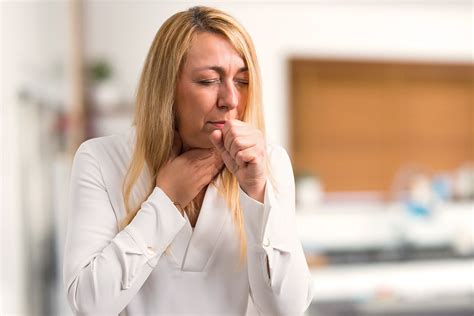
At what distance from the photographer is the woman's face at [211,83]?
1.79 ft

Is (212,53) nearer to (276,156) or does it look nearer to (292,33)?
(276,156)

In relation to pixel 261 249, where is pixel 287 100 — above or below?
above

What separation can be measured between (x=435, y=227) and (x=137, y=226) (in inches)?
121

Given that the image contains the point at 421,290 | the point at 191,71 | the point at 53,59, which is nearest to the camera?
the point at 191,71

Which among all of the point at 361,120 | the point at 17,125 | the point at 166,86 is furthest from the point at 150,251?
the point at 361,120

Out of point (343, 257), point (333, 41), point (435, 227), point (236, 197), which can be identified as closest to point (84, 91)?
point (333, 41)

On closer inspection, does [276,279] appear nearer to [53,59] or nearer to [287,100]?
[53,59]

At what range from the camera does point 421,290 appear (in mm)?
3090

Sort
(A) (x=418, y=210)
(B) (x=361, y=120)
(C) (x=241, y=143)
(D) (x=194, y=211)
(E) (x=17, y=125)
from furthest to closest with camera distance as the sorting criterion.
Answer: (B) (x=361, y=120) < (A) (x=418, y=210) < (E) (x=17, y=125) < (D) (x=194, y=211) < (C) (x=241, y=143)

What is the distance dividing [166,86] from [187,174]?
0.27 feet

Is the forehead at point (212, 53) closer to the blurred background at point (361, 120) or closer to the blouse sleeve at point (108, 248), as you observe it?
the blouse sleeve at point (108, 248)

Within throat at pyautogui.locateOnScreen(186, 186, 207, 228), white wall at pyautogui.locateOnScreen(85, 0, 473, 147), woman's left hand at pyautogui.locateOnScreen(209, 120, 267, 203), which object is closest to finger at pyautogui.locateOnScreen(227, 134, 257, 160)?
woman's left hand at pyautogui.locateOnScreen(209, 120, 267, 203)

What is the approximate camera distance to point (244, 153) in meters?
0.53

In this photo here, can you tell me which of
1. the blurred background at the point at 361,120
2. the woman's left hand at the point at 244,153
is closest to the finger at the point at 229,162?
the woman's left hand at the point at 244,153
